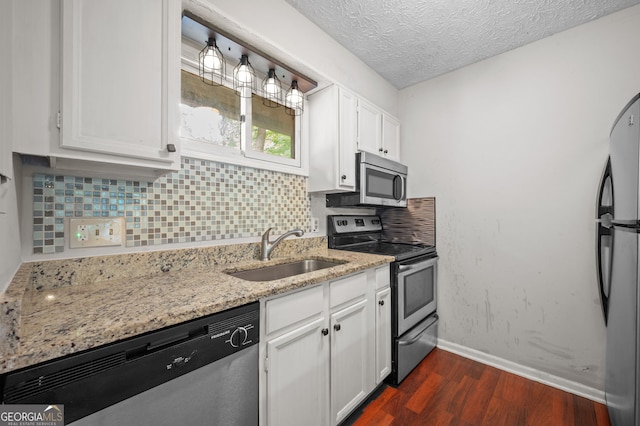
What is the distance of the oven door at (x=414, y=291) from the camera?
182 centimetres

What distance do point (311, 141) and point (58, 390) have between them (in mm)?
1838

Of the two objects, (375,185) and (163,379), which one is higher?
(375,185)

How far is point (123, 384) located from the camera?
0.68 meters

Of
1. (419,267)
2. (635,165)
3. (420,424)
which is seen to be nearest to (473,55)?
(635,165)

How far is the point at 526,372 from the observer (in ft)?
6.40

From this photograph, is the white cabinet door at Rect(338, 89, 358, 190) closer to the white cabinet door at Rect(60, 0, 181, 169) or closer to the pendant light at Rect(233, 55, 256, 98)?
the pendant light at Rect(233, 55, 256, 98)

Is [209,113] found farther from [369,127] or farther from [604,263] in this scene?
[604,263]

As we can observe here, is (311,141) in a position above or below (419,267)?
above

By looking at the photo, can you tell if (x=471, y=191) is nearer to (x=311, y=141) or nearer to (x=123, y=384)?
(x=311, y=141)

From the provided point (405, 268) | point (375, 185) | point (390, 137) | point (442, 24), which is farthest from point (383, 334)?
point (442, 24)

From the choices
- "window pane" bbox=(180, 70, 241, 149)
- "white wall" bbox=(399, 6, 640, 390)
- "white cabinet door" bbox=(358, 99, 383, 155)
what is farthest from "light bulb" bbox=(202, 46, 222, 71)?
"white wall" bbox=(399, 6, 640, 390)

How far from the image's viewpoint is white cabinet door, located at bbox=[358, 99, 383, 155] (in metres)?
2.09

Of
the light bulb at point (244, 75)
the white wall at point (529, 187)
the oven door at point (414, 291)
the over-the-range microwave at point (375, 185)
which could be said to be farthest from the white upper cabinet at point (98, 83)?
the white wall at point (529, 187)

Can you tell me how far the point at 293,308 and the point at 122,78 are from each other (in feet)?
3.66
